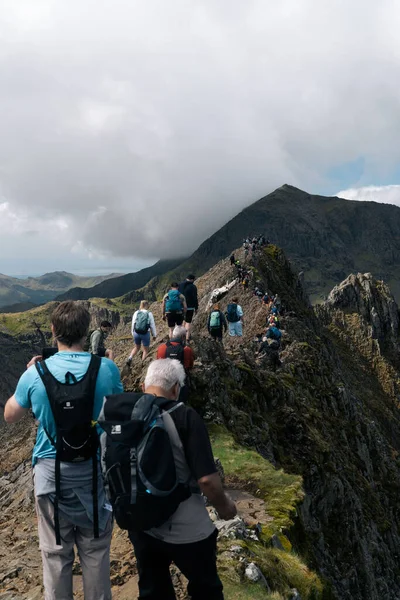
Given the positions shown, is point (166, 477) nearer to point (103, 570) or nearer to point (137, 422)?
point (137, 422)

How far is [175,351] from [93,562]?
8.84m

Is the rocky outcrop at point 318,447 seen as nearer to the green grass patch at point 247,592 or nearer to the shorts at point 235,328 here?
the shorts at point 235,328

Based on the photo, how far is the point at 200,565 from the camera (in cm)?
520

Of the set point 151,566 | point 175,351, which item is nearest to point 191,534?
point 151,566

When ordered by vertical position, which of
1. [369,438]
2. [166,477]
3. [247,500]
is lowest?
[369,438]

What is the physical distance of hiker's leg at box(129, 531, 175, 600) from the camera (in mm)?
5273

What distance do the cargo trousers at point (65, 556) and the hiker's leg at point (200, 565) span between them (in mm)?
1199

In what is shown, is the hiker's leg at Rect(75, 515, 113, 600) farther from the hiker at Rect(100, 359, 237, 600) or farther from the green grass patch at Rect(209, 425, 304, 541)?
the green grass patch at Rect(209, 425, 304, 541)

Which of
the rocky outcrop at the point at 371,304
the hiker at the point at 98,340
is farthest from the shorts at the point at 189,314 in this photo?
the rocky outcrop at the point at 371,304

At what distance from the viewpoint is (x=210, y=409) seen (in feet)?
58.9

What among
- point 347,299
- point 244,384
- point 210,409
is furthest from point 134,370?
point 347,299

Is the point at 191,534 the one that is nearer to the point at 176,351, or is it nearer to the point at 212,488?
the point at 212,488

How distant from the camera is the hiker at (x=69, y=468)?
5.54m

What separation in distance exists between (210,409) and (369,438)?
2404 cm
